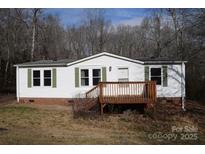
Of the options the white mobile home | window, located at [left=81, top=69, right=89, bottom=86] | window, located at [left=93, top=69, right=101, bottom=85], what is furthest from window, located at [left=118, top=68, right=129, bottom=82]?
window, located at [left=81, top=69, right=89, bottom=86]

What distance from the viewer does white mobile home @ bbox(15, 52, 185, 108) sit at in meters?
19.7

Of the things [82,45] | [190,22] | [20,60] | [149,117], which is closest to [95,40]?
[82,45]

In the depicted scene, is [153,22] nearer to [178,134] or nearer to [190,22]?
[190,22]

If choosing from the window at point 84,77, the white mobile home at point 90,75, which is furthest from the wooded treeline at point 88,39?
the window at point 84,77

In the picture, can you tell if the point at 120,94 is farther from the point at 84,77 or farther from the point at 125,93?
the point at 84,77

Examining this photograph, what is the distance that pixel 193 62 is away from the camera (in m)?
28.6

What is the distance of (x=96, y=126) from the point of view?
1376 centimetres

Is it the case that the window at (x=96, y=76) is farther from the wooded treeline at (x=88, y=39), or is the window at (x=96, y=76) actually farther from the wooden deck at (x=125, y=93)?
the wooded treeline at (x=88, y=39)

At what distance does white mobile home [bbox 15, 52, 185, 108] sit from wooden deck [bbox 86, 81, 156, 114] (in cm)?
150

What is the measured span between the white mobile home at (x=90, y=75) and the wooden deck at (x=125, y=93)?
4.92ft

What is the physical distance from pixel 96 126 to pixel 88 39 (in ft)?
94.0

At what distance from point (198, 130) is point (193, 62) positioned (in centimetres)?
1650

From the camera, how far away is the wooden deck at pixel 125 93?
16906 mm
